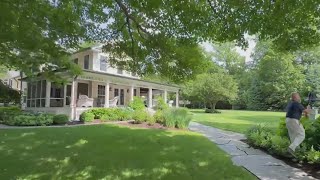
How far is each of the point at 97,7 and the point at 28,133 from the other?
27.5 feet

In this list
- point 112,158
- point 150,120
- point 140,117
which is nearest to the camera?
point 112,158

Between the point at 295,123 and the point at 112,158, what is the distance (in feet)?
16.9

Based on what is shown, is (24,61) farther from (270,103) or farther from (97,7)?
(270,103)

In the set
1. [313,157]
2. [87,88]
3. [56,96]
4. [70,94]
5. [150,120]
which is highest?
[87,88]

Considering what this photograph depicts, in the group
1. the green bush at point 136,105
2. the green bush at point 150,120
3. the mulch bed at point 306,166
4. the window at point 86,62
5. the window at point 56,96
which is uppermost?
the window at point 86,62

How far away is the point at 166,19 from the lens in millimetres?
7508

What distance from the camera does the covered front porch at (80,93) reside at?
21.6 metres

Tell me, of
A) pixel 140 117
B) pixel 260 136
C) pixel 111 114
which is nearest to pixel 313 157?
pixel 260 136

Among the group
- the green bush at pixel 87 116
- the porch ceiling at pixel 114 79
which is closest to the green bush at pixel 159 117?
the green bush at pixel 87 116

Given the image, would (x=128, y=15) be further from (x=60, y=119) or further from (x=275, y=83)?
(x=275, y=83)

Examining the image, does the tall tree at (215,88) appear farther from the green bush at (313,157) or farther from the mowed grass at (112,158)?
the green bush at (313,157)

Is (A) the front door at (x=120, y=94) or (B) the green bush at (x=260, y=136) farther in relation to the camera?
(A) the front door at (x=120, y=94)

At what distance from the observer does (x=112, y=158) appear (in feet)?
30.2

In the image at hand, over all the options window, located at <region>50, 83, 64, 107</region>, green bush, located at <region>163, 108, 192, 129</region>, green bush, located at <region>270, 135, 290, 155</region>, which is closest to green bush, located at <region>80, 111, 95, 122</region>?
green bush, located at <region>163, 108, 192, 129</region>
